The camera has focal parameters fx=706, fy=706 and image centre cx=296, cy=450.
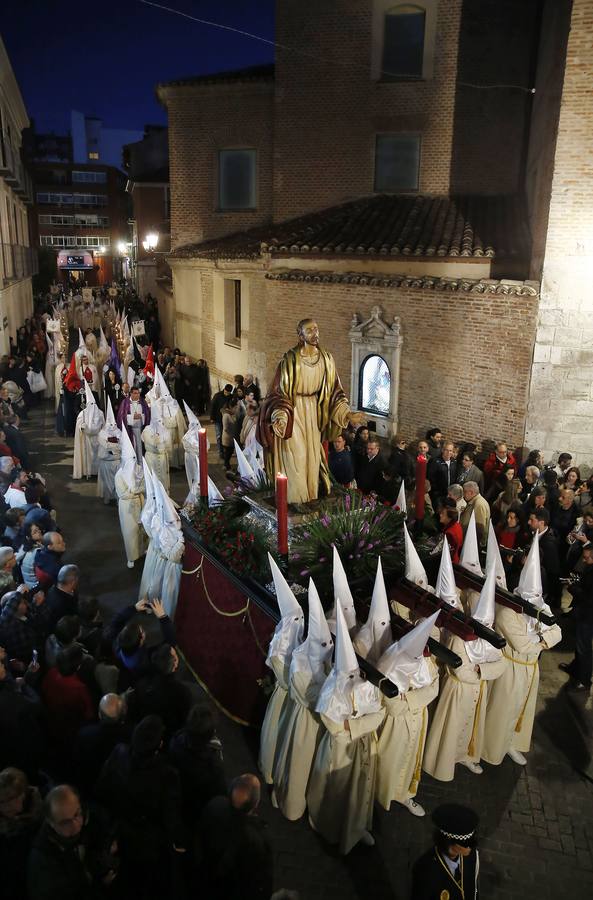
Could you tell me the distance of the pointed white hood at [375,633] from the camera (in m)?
5.28

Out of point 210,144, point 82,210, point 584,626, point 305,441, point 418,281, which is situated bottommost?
point 584,626

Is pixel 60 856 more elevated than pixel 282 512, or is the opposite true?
pixel 282 512

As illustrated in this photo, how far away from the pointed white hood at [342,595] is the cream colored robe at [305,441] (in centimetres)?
161

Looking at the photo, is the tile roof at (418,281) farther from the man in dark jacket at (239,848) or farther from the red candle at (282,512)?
the man in dark jacket at (239,848)

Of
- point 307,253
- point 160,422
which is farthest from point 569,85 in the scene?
point 160,422

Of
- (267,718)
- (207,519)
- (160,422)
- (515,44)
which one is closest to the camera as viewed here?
(267,718)

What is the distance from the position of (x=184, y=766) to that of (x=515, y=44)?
17.1 meters

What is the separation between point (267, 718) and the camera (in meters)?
5.82

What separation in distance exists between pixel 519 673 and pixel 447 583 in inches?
42.5

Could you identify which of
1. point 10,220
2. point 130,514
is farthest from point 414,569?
point 10,220

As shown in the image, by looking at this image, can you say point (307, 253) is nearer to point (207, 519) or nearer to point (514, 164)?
point (514, 164)

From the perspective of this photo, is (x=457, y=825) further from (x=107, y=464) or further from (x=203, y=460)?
(x=107, y=464)

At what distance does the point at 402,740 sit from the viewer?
541cm

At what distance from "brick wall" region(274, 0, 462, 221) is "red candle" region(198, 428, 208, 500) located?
12.8 metres
